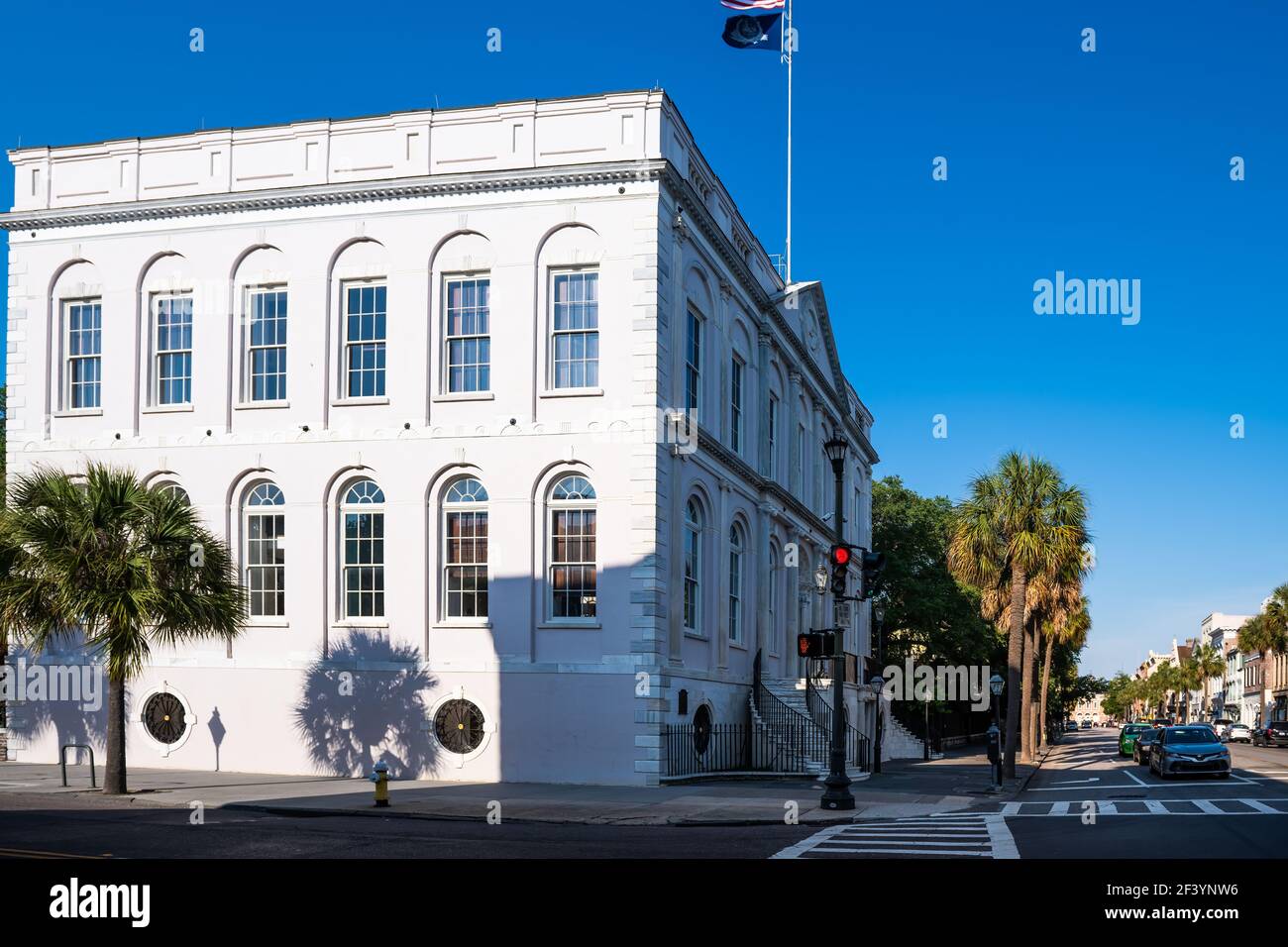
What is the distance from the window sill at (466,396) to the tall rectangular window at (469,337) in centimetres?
26

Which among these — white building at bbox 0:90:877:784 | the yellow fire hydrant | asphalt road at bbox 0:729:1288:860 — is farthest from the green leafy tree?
the yellow fire hydrant

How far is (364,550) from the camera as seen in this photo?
2948cm

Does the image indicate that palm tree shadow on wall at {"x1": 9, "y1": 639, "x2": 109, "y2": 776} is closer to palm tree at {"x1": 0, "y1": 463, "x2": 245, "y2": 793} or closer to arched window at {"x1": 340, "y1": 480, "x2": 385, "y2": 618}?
arched window at {"x1": 340, "y1": 480, "x2": 385, "y2": 618}

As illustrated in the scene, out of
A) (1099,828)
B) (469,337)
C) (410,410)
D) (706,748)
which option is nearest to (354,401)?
(410,410)

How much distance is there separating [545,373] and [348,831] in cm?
1289

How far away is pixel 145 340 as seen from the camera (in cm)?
3133

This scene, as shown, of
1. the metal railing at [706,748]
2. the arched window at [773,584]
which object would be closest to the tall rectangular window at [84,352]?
the metal railing at [706,748]

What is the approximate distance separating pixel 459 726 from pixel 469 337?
8.23 metres

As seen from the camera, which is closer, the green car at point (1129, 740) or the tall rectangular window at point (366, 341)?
the tall rectangular window at point (366, 341)

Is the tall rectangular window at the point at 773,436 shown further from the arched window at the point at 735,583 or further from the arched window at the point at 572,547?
the arched window at the point at 572,547

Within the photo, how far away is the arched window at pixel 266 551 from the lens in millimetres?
29984

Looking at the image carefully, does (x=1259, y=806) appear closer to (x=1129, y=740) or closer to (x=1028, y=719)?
(x=1028, y=719)

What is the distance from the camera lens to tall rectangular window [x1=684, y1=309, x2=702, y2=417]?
99.6 feet
